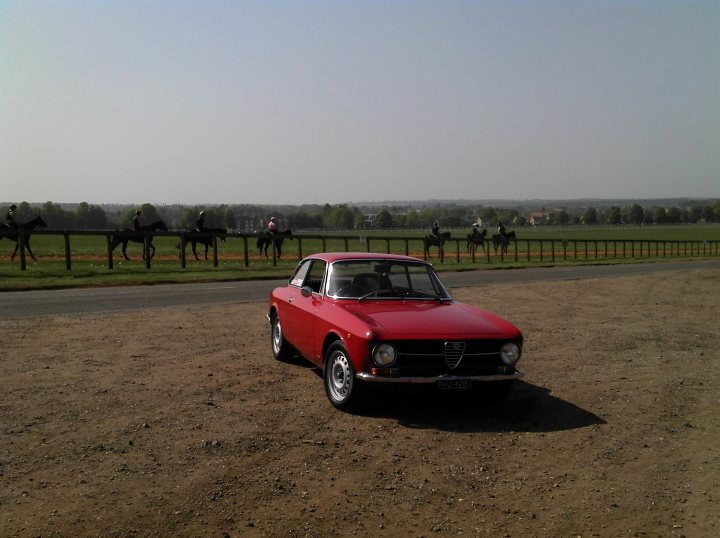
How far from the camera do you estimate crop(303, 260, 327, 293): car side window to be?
872 cm

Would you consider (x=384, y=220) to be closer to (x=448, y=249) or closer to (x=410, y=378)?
(x=448, y=249)

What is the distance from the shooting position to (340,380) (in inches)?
286

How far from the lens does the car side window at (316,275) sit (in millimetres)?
8719

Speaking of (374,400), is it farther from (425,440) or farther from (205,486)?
(205,486)

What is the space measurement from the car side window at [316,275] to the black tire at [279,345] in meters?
0.90

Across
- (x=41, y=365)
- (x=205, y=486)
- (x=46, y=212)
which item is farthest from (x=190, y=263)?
(x=46, y=212)

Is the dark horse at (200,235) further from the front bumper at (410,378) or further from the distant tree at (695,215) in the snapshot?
the distant tree at (695,215)

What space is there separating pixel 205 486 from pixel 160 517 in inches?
21.4

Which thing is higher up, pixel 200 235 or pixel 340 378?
pixel 200 235

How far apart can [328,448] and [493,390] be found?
6.51ft

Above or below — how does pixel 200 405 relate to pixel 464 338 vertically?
below

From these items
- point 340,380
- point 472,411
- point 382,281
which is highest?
point 382,281

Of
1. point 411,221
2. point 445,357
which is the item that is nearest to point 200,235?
point 445,357

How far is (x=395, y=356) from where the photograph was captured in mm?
6738
